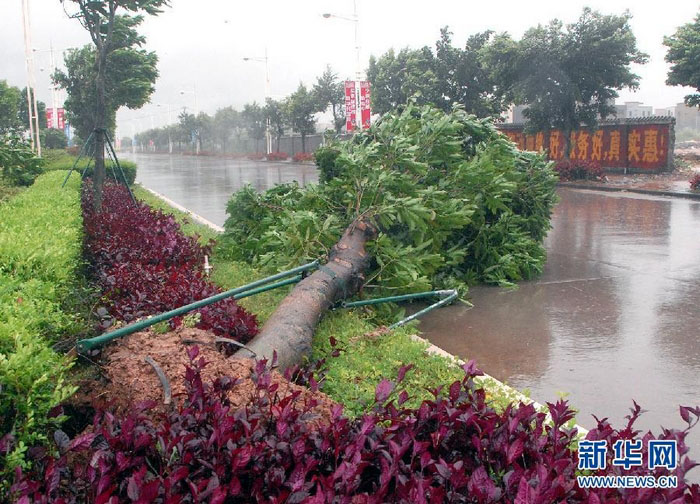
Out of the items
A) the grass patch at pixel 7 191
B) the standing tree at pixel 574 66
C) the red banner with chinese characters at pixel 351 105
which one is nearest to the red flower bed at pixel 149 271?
the grass patch at pixel 7 191

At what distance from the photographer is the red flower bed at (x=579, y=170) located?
23.2 meters

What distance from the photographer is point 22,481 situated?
191cm

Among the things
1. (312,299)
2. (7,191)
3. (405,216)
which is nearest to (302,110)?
(7,191)

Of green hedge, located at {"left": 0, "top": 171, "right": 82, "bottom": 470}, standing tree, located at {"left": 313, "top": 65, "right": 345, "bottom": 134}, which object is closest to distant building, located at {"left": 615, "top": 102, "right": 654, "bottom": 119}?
standing tree, located at {"left": 313, "top": 65, "right": 345, "bottom": 134}

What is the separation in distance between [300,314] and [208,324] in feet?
A: 2.00

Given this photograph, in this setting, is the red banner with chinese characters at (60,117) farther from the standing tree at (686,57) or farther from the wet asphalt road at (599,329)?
the wet asphalt road at (599,329)

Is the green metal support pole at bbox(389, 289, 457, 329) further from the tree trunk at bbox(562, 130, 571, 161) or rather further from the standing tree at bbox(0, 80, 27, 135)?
the standing tree at bbox(0, 80, 27, 135)

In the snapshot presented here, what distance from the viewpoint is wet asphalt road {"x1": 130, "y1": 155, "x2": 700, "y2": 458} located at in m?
4.46

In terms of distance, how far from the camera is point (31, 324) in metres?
2.82

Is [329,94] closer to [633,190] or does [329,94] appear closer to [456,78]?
[456,78]

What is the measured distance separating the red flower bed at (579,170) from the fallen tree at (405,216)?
1600 centimetres

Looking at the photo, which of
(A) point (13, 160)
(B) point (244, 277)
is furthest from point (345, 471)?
(A) point (13, 160)

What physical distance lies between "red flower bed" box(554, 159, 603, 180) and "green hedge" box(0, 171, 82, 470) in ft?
68.3

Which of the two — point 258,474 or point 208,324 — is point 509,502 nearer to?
point 258,474
